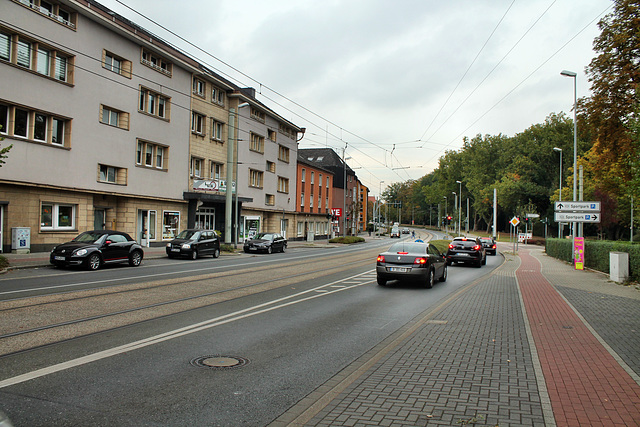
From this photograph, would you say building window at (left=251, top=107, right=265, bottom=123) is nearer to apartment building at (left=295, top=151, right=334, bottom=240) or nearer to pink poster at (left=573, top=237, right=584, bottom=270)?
apartment building at (left=295, top=151, right=334, bottom=240)

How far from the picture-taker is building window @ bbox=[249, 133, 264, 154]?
42794 millimetres

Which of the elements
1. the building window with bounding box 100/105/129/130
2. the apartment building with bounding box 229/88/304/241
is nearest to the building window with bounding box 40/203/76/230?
the building window with bounding box 100/105/129/130

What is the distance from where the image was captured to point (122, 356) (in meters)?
6.04

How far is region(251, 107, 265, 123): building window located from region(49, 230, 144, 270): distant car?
25167 mm

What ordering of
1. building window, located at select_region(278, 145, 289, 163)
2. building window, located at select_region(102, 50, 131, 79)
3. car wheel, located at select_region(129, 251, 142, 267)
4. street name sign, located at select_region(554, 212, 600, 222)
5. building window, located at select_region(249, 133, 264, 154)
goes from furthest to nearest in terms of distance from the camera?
1. building window, located at select_region(278, 145, 289, 163)
2. building window, located at select_region(249, 133, 264, 154)
3. building window, located at select_region(102, 50, 131, 79)
4. street name sign, located at select_region(554, 212, 600, 222)
5. car wheel, located at select_region(129, 251, 142, 267)

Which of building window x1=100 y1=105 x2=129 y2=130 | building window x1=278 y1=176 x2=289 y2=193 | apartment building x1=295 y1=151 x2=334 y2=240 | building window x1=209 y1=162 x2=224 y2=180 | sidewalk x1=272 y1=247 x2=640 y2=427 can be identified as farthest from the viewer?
apartment building x1=295 y1=151 x2=334 y2=240

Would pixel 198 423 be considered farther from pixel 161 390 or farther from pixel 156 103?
pixel 156 103

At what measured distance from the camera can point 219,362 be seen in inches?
233

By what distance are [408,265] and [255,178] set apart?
102 ft

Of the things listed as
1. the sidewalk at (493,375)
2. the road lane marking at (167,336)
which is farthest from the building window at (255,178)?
A: the sidewalk at (493,375)

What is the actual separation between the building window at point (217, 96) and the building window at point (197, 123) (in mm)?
2086

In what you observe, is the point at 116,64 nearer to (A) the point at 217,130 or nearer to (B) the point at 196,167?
(B) the point at 196,167

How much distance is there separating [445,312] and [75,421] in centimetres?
776

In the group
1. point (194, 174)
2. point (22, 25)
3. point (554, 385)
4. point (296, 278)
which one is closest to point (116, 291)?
point (296, 278)
